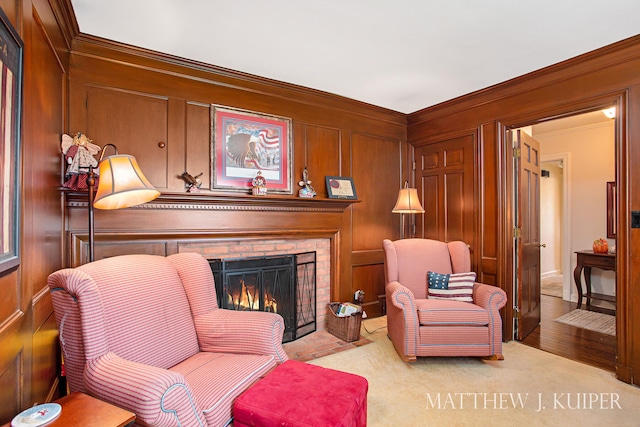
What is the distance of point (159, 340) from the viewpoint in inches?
68.5

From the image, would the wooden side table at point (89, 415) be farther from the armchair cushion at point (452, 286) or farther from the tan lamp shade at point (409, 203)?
the tan lamp shade at point (409, 203)

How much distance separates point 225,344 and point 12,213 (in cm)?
118

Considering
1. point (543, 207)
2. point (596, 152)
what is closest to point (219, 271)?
point (596, 152)

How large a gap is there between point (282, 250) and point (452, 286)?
162 cm

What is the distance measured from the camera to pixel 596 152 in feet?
15.2

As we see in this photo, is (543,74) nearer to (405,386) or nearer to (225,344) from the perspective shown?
(405,386)

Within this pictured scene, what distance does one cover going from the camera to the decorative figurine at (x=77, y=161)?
214 cm

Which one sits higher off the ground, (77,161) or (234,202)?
(77,161)

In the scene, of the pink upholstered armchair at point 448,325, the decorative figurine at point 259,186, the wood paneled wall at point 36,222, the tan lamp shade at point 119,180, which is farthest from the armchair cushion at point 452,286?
the wood paneled wall at point 36,222

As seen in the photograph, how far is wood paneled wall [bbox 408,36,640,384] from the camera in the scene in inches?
95.8

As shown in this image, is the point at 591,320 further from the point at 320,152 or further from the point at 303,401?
the point at 303,401

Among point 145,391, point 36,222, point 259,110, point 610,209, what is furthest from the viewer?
point 610,209

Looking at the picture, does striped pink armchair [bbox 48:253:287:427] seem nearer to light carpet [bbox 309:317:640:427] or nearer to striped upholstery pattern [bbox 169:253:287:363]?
striped upholstery pattern [bbox 169:253:287:363]

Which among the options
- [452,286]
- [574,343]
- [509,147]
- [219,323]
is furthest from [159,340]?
[574,343]
